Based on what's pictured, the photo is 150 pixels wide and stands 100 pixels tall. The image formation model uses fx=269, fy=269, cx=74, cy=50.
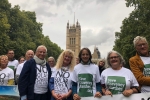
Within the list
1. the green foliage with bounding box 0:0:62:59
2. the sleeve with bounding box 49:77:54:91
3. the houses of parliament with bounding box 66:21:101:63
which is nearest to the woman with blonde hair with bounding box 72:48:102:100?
the sleeve with bounding box 49:77:54:91

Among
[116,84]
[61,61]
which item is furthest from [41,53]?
[116,84]

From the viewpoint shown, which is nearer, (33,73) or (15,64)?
(33,73)

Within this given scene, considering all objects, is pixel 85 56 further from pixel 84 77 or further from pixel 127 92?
pixel 127 92

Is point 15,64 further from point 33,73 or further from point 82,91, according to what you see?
point 82,91

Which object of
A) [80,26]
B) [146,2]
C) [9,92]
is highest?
[80,26]

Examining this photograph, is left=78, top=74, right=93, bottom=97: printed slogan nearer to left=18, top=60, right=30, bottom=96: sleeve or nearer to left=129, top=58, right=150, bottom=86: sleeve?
left=129, top=58, right=150, bottom=86: sleeve

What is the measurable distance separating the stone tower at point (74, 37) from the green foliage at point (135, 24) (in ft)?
369

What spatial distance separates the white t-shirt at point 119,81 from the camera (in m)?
4.70

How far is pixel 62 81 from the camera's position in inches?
212

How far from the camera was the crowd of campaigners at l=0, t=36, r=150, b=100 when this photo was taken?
4.75m

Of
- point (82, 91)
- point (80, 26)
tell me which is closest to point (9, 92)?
point (82, 91)

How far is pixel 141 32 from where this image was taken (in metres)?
27.1

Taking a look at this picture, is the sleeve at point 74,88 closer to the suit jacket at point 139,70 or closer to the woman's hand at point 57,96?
the woman's hand at point 57,96

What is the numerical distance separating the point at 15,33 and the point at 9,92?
29.8m
